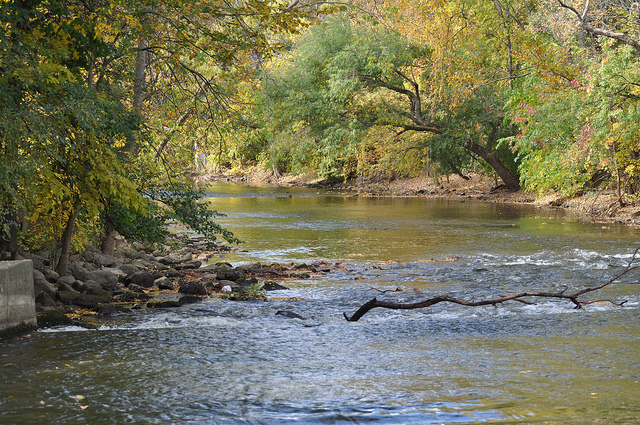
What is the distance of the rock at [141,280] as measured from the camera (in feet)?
39.3

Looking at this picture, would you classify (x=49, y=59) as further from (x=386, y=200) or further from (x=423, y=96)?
(x=386, y=200)

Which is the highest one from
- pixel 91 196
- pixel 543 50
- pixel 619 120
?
pixel 543 50

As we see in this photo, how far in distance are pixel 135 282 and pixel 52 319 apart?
324 centimetres

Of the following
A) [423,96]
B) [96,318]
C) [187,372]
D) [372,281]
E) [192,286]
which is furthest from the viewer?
[423,96]

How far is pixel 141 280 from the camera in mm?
12000

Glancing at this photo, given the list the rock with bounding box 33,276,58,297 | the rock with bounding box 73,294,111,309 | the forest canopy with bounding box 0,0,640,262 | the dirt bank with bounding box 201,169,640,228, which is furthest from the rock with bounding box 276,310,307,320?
the dirt bank with bounding box 201,169,640,228

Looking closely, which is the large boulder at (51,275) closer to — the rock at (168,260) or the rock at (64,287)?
the rock at (64,287)

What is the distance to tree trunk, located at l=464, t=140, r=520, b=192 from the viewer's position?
3437cm

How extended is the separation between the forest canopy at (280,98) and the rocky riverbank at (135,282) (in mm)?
630

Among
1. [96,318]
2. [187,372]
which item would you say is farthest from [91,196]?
[187,372]

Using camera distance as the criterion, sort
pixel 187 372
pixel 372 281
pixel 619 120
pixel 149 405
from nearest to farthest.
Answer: pixel 149 405 → pixel 187 372 → pixel 372 281 → pixel 619 120

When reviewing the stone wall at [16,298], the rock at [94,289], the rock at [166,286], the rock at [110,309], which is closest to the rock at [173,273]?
the rock at [166,286]

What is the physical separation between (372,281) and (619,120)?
1251cm

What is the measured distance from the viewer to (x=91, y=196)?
9.79 m
